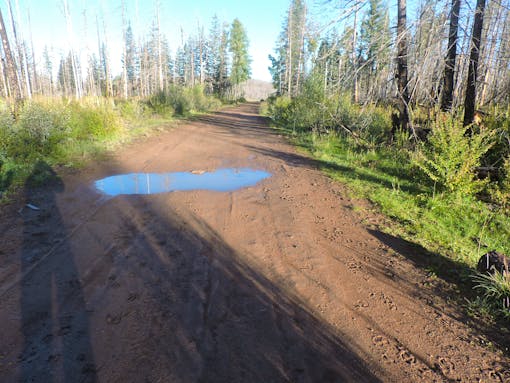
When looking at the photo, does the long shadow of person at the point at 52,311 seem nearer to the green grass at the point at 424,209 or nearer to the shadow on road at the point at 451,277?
the shadow on road at the point at 451,277

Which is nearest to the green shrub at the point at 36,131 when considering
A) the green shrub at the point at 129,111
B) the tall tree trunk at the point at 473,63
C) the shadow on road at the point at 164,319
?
the shadow on road at the point at 164,319

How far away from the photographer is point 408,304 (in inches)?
136

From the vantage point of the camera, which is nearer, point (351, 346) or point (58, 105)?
point (351, 346)

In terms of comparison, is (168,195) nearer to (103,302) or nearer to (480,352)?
(103,302)

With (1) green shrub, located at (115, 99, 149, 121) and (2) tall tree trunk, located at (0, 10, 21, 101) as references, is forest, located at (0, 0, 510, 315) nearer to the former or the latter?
(2) tall tree trunk, located at (0, 10, 21, 101)

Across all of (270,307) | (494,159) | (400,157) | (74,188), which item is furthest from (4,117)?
(494,159)

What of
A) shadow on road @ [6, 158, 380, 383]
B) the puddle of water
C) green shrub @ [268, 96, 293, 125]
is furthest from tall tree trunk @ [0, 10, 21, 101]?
green shrub @ [268, 96, 293, 125]

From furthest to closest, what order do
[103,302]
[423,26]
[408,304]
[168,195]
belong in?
[423,26] < [168,195] < [408,304] < [103,302]

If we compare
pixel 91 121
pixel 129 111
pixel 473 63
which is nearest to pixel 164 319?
pixel 473 63

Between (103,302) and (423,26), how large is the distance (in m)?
8.08

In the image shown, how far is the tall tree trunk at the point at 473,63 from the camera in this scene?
723cm

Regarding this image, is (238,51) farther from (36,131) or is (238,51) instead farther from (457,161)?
(457,161)

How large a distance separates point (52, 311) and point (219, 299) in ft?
5.29

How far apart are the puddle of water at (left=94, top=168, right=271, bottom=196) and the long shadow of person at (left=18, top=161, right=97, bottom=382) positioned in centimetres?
193
